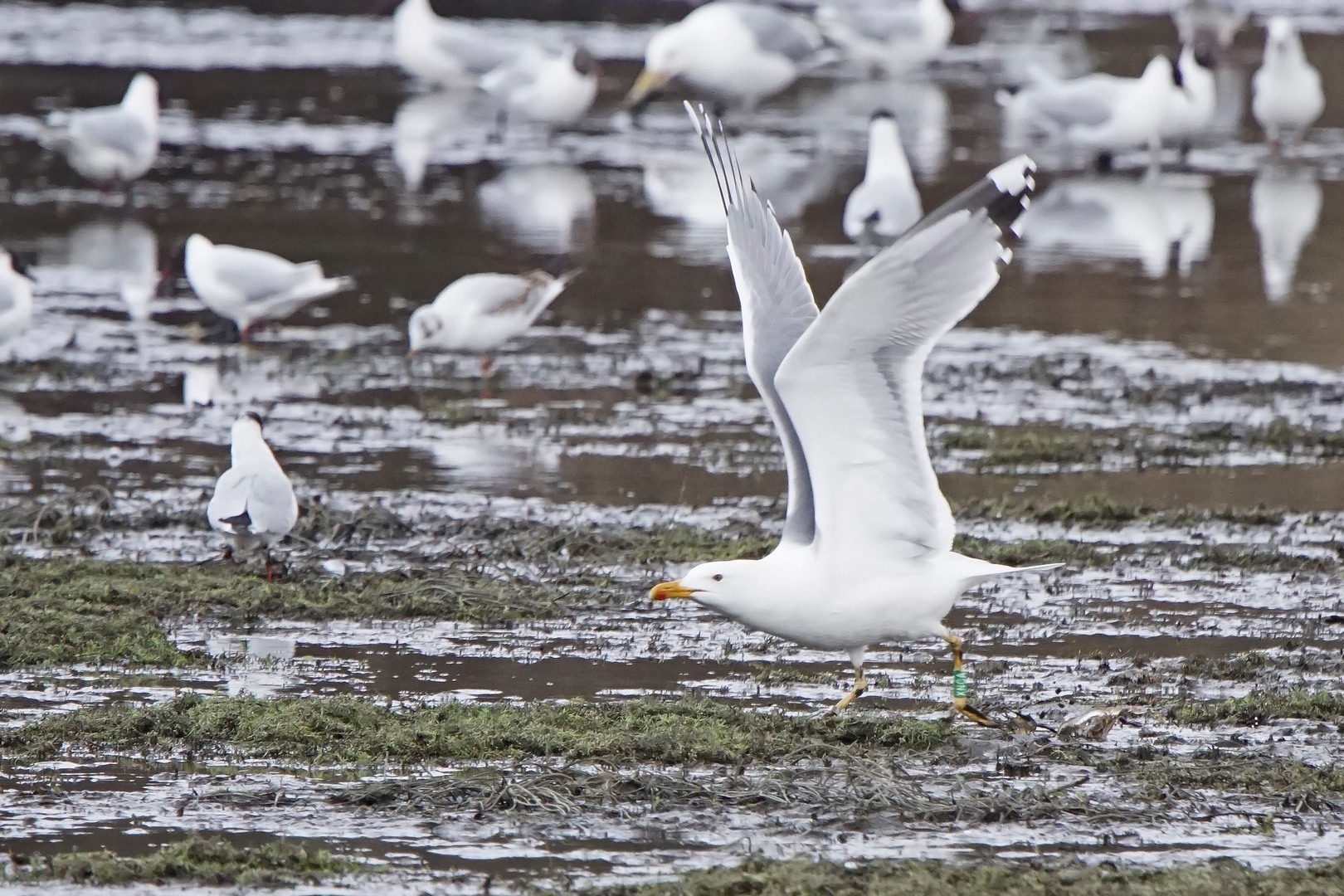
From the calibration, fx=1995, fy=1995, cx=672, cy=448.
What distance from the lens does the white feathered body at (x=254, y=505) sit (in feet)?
25.4

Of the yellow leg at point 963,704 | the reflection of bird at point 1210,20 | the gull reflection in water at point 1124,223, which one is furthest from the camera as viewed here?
the reflection of bird at point 1210,20

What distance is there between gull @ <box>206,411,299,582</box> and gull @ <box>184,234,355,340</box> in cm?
405

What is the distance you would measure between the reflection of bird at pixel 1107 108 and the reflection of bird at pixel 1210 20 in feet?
26.0

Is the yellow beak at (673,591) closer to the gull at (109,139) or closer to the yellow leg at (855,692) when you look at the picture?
the yellow leg at (855,692)

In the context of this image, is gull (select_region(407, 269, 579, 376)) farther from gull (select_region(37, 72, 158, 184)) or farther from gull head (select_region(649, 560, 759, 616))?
gull (select_region(37, 72, 158, 184))

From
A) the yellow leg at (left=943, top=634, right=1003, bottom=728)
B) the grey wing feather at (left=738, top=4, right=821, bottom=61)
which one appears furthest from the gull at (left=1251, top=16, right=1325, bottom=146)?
the yellow leg at (left=943, top=634, right=1003, bottom=728)

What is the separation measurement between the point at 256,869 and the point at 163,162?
14.7m

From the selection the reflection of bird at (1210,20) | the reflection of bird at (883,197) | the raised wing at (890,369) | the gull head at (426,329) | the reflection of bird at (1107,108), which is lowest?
the raised wing at (890,369)

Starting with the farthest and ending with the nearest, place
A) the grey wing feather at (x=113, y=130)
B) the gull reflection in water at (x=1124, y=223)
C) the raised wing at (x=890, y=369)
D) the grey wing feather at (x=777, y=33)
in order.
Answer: the grey wing feather at (x=777, y=33), the grey wing feather at (x=113, y=130), the gull reflection in water at (x=1124, y=223), the raised wing at (x=890, y=369)

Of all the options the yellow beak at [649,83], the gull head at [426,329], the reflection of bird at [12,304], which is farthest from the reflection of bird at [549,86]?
the reflection of bird at [12,304]

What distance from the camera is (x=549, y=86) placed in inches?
782

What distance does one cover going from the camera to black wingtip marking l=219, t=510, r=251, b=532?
7730 millimetres

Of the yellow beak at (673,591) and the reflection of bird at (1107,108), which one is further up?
the reflection of bird at (1107,108)

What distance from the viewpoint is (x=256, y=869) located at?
489cm
